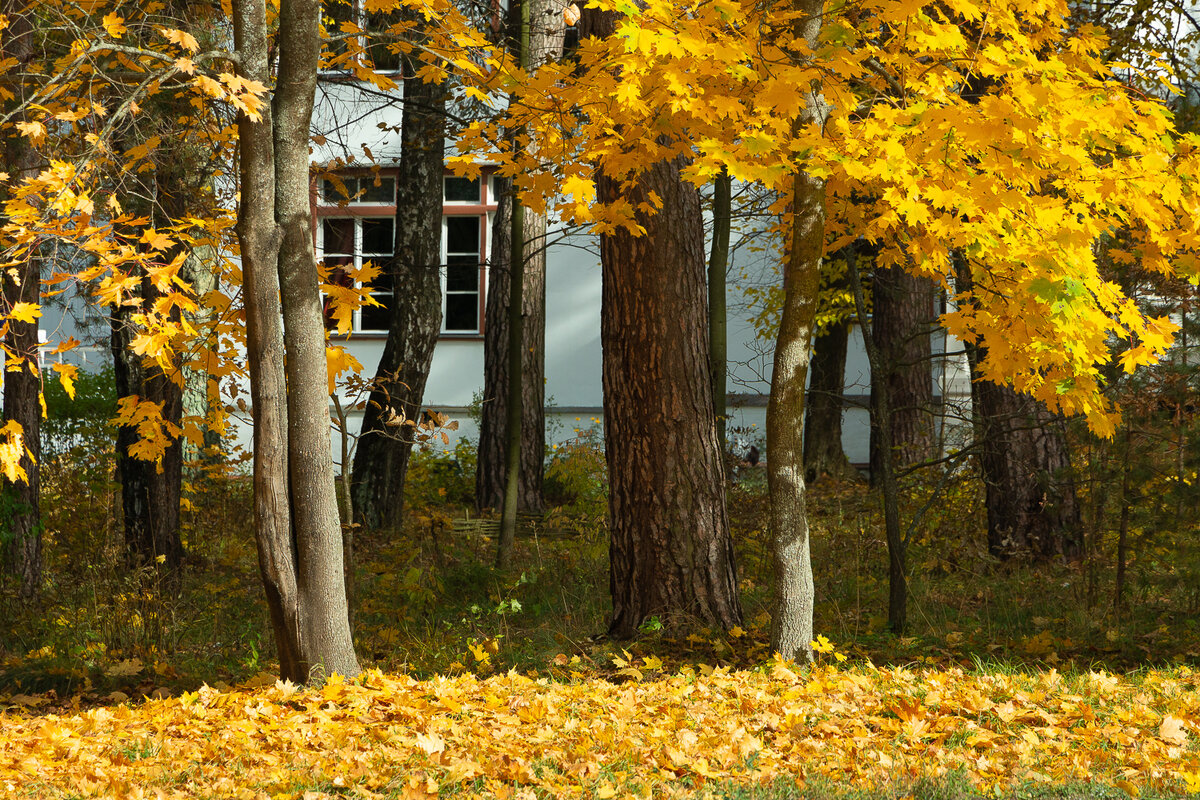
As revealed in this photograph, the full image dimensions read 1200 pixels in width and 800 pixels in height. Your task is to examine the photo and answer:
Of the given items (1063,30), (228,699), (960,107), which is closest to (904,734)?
(960,107)

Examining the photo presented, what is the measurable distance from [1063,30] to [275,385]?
5.20 meters

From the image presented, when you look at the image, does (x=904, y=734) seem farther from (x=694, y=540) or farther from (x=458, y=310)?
(x=458, y=310)

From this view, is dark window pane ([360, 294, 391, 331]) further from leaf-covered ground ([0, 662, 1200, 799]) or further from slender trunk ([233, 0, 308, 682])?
leaf-covered ground ([0, 662, 1200, 799])

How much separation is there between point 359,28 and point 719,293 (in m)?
3.43

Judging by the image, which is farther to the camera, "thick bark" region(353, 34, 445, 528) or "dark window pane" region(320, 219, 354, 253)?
"dark window pane" region(320, 219, 354, 253)

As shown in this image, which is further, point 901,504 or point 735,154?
point 901,504

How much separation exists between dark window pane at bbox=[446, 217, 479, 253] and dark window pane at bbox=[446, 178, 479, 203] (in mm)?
296

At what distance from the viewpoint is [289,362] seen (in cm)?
523

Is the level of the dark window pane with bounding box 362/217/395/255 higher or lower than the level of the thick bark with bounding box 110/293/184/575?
higher

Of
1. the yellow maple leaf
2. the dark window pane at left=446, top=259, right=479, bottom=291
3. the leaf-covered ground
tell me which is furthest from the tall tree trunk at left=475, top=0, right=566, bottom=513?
the yellow maple leaf

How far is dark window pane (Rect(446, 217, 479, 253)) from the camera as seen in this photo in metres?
16.1

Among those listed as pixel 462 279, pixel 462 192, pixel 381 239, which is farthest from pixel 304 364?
pixel 381 239

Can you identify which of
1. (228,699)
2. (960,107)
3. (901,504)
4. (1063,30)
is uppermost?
(1063,30)

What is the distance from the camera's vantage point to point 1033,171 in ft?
15.2
